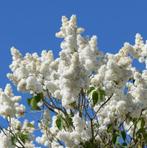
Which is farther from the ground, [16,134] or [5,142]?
[16,134]

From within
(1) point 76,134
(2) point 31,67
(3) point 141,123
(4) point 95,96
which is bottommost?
(1) point 76,134

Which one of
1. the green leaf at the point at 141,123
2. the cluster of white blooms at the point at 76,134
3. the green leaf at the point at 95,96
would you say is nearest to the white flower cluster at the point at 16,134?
the cluster of white blooms at the point at 76,134

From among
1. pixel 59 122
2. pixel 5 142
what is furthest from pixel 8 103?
pixel 59 122

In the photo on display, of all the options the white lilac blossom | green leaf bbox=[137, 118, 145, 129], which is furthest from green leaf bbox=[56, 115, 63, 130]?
green leaf bbox=[137, 118, 145, 129]

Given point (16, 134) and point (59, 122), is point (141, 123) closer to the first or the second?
point (59, 122)

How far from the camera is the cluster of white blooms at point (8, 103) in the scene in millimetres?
7438

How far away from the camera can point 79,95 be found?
7098mm

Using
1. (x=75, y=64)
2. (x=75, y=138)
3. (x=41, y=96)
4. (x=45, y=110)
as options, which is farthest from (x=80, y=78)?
(x=45, y=110)

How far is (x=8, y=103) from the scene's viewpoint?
7.49 metres

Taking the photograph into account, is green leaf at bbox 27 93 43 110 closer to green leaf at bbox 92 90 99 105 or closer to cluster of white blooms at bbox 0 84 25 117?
cluster of white blooms at bbox 0 84 25 117

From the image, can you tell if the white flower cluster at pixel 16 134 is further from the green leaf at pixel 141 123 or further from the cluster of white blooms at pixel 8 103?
the green leaf at pixel 141 123

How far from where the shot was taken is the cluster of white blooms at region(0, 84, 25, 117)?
24.4 feet

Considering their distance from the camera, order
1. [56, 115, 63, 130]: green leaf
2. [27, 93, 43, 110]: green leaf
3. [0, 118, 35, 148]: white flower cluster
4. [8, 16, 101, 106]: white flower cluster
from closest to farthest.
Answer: [8, 16, 101, 106]: white flower cluster → [0, 118, 35, 148]: white flower cluster → [56, 115, 63, 130]: green leaf → [27, 93, 43, 110]: green leaf

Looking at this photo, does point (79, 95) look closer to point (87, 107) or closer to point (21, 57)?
point (87, 107)
